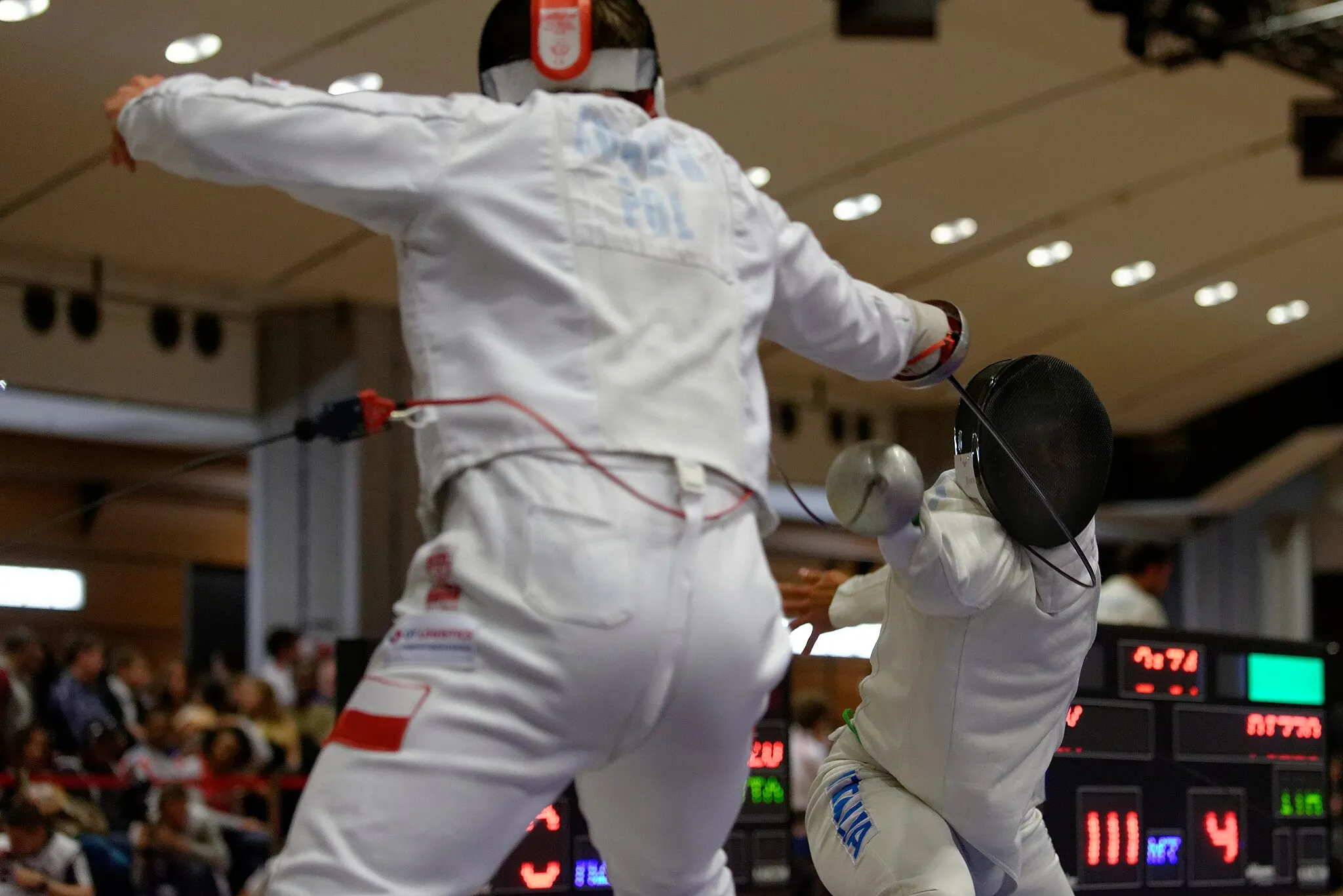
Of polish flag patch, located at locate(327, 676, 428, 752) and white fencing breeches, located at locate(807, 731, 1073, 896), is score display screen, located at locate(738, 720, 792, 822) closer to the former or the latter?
white fencing breeches, located at locate(807, 731, 1073, 896)

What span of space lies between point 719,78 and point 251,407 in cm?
420

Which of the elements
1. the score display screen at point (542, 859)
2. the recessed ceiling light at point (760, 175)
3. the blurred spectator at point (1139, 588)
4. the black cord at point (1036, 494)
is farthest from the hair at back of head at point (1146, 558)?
the black cord at point (1036, 494)

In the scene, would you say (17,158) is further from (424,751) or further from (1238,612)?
(1238,612)

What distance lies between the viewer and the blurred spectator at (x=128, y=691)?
27.1ft

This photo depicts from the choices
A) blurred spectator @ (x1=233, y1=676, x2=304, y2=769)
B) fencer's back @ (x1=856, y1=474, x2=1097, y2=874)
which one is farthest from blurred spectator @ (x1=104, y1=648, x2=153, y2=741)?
fencer's back @ (x1=856, y1=474, x2=1097, y2=874)

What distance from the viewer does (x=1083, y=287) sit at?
13938 millimetres

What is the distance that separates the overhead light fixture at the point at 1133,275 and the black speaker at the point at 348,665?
10054 mm

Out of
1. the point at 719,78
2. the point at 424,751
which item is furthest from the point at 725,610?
the point at 719,78

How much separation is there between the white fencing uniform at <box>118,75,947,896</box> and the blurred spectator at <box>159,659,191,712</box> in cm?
694

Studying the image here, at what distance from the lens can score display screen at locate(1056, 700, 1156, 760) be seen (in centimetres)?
545

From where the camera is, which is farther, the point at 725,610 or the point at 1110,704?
the point at 1110,704

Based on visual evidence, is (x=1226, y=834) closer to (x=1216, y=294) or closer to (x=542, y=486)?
(x=542, y=486)

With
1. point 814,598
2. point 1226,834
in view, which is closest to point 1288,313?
point 1226,834

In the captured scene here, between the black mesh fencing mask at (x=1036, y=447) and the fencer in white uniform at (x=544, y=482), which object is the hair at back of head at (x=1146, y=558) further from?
the fencer in white uniform at (x=544, y=482)
